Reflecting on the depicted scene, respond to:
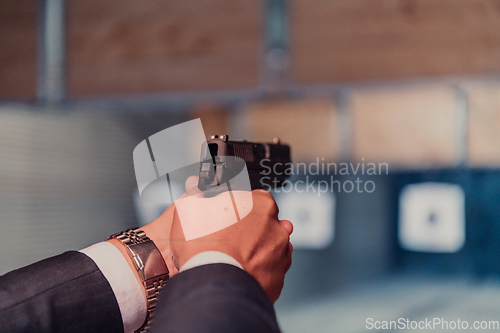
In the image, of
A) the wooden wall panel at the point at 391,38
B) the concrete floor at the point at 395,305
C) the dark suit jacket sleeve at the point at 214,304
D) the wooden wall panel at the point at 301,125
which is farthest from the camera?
the wooden wall panel at the point at 301,125

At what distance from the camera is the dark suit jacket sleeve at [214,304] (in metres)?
0.26

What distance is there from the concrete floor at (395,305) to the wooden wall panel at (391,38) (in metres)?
0.79

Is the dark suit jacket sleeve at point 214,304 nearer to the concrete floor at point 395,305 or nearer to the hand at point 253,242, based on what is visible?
the hand at point 253,242

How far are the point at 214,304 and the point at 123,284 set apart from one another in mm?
223

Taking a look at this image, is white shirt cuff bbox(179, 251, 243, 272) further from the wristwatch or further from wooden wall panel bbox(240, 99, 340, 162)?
wooden wall panel bbox(240, 99, 340, 162)

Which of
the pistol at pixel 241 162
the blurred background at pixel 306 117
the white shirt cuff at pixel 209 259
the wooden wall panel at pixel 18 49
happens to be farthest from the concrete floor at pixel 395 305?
the wooden wall panel at pixel 18 49

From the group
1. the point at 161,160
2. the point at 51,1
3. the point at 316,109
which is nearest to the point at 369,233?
the point at 316,109

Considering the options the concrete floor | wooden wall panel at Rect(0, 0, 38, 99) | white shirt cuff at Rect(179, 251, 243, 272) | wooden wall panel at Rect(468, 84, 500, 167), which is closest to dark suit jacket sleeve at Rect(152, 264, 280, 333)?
white shirt cuff at Rect(179, 251, 243, 272)

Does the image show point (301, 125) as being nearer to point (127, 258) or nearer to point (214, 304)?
point (127, 258)

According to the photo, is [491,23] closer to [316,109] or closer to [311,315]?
[316,109]

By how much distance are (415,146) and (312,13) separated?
655 mm

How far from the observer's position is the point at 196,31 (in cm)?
132

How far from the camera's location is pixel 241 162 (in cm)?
51

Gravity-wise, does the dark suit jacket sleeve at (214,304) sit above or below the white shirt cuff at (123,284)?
above
